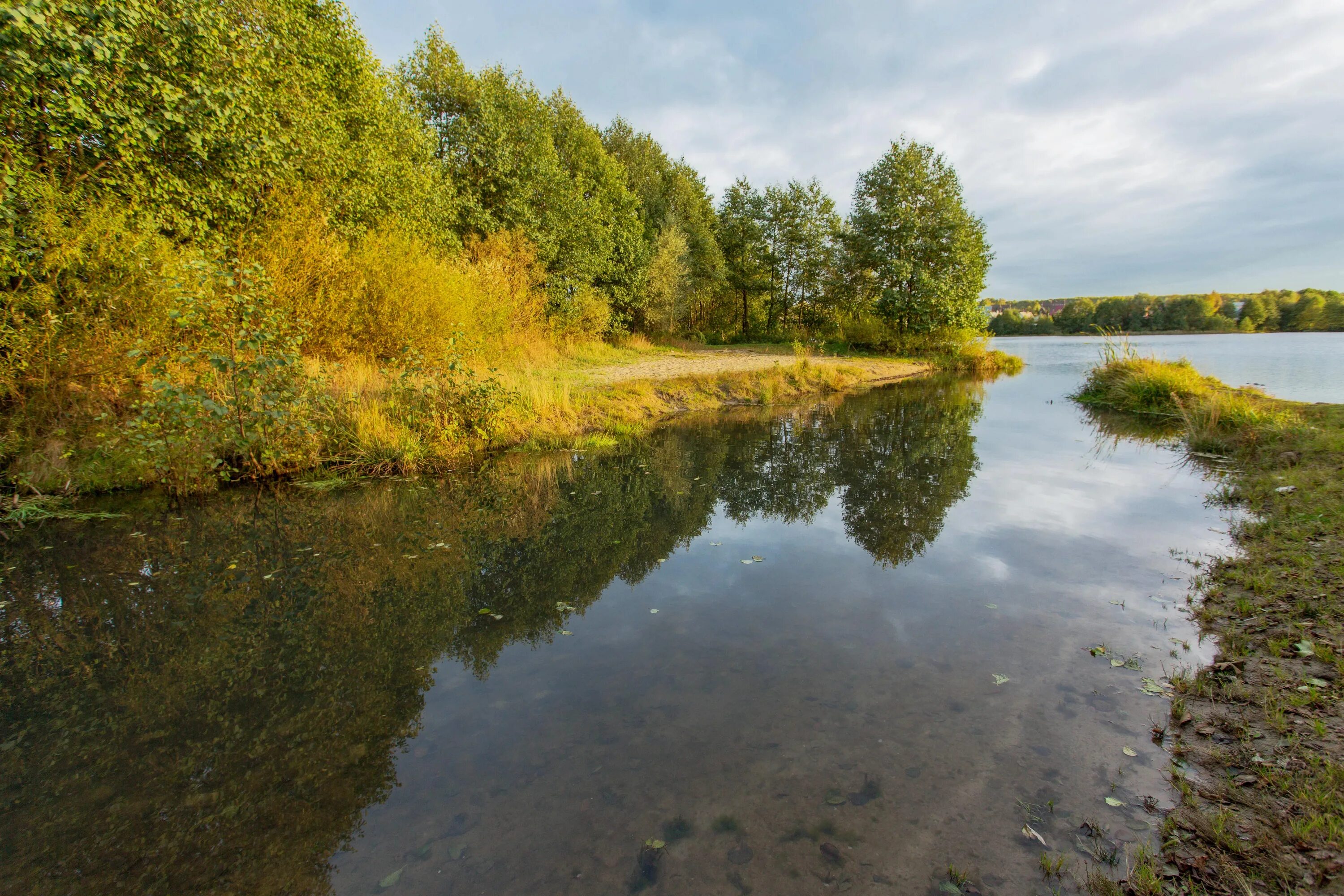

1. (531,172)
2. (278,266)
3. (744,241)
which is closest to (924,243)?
(744,241)

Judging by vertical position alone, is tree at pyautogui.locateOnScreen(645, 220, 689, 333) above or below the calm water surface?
above

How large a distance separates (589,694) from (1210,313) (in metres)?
63.0

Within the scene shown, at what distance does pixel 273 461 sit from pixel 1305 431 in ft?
52.7

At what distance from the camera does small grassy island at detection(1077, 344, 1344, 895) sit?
2.28m

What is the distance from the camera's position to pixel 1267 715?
311 centimetres

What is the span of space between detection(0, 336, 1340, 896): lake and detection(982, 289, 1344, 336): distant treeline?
31231mm

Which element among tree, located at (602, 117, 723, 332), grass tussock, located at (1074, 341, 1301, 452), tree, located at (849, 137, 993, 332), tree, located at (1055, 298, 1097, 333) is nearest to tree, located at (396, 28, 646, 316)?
tree, located at (602, 117, 723, 332)

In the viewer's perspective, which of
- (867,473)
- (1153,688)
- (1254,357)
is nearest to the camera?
(1153,688)

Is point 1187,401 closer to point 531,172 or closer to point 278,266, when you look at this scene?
point 278,266

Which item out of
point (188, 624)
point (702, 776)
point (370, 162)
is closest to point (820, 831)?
point (702, 776)

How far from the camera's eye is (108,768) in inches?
124

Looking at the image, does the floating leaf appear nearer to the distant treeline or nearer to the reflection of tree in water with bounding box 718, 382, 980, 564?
the reflection of tree in water with bounding box 718, 382, 980, 564

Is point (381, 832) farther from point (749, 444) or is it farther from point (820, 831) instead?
point (749, 444)

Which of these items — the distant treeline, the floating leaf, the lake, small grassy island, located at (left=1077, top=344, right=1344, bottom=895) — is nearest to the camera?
small grassy island, located at (left=1077, top=344, right=1344, bottom=895)
